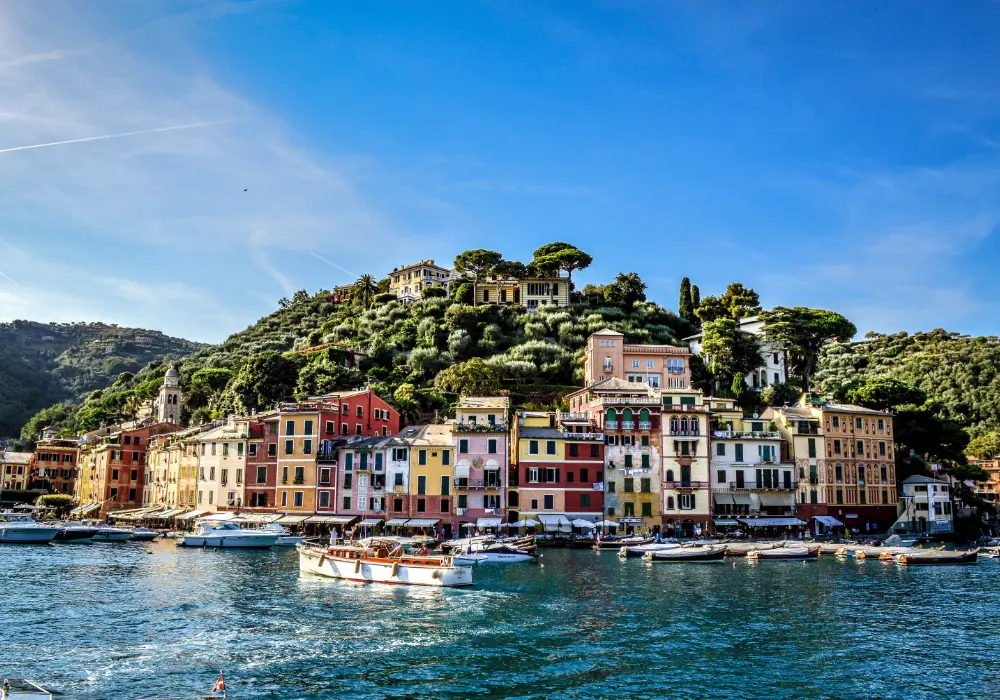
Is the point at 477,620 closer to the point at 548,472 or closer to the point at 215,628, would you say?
the point at 215,628

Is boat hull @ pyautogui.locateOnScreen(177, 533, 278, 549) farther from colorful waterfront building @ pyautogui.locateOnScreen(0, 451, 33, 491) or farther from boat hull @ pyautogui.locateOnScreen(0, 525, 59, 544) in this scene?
colorful waterfront building @ pyautogui.locateOnScreen(0, 451, 33, 491)

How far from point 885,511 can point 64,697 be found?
78.6 metres

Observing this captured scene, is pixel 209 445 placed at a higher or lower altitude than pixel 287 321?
lower

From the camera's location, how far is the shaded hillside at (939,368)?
378 feet

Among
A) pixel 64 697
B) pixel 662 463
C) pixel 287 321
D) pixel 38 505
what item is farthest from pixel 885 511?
pixel 287 321

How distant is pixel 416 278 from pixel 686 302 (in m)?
53.1

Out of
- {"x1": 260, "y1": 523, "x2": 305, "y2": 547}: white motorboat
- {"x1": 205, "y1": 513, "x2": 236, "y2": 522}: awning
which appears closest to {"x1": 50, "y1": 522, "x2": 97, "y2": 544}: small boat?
{"x1": 205, "y1": 513, "x2": 236, "y2": 522}: awning

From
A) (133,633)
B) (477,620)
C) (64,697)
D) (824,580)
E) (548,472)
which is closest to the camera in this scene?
(64,697)

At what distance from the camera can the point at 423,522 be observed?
72.4 m

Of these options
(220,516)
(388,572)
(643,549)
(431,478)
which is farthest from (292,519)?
(643,549)

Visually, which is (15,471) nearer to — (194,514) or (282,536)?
(194,514)

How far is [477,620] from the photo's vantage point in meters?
36.1

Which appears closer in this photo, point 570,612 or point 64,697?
point 64,697

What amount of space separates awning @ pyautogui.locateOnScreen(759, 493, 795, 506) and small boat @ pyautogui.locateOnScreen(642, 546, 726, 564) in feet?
62.9
